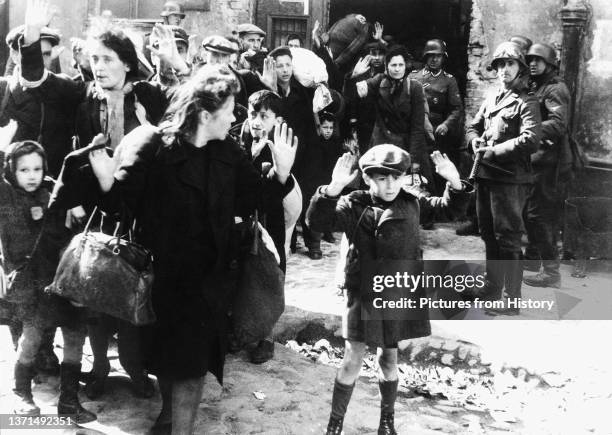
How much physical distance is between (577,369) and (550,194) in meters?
2.53

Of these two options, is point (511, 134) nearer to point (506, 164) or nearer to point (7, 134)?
point (506, 164)

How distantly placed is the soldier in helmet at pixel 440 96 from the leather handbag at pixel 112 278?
5.41 meters

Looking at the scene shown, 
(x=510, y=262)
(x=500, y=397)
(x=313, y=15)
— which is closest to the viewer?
(x=500, y=397)

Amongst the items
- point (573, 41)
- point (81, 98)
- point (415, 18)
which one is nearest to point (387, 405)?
point (81, 98)

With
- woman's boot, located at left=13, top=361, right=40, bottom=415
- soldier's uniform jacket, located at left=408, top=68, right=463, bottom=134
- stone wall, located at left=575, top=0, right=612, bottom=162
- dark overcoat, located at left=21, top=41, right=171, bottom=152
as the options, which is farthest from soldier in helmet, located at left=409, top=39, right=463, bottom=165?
woman's boot, located at left=13, top=361, right=40, bottom=415

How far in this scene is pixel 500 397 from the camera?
473 cm

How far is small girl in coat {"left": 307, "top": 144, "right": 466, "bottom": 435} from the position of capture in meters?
3.54

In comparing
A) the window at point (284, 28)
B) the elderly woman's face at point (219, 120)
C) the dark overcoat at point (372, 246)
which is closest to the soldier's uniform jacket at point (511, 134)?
the dark overcoat at point (372, 246)

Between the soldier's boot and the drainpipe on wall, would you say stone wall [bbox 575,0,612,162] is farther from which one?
the soldier's boot

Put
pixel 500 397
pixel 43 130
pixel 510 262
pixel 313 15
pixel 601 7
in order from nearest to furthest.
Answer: pixel 43 130 < pixel 500 397 < pixel 510 262 < pixel 601 7 < pixel 313 15

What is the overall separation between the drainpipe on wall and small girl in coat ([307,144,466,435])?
497 centimetres

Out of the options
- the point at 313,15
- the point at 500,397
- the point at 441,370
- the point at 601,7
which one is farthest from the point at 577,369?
the point at 313,15

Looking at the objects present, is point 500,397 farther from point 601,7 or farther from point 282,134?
point 601,7

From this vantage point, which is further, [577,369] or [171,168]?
[577,369]
